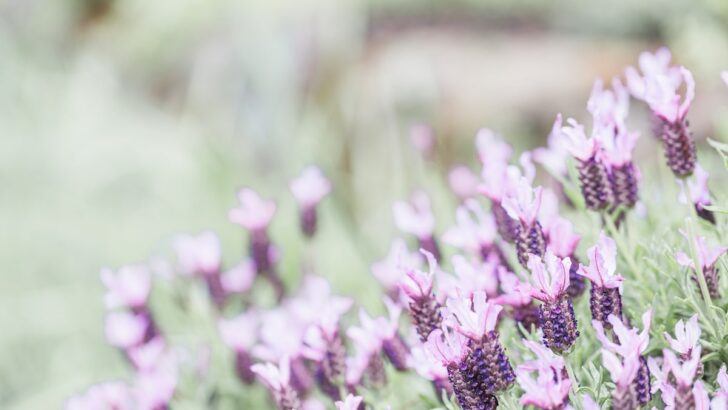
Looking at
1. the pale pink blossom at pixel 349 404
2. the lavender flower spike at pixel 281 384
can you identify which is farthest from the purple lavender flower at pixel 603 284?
the lavender flower spike at pixel 281 384

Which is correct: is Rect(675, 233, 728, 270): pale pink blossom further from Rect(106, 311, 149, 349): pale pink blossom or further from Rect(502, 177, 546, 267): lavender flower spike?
Rect(106, 311, 149, 349): pale pink blossom

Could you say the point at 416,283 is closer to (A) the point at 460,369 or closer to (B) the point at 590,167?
(A) the point at 460,369

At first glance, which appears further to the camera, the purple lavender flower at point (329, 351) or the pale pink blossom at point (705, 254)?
the purple lavender flower at point (329, 351)

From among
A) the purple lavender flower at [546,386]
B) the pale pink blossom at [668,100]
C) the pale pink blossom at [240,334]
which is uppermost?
the pale pink blossom at [668,100]

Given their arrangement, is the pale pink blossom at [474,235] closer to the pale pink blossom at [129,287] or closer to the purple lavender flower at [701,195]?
the purple lavender flower at [701,195]

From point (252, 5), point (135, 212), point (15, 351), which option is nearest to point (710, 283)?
point (15, 351)

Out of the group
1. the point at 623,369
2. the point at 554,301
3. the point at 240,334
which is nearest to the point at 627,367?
the point at 623,369

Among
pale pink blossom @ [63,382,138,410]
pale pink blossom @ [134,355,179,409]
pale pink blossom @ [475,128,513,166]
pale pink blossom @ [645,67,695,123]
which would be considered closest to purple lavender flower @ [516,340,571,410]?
pale pink blossom @ [645,67,695,123]
